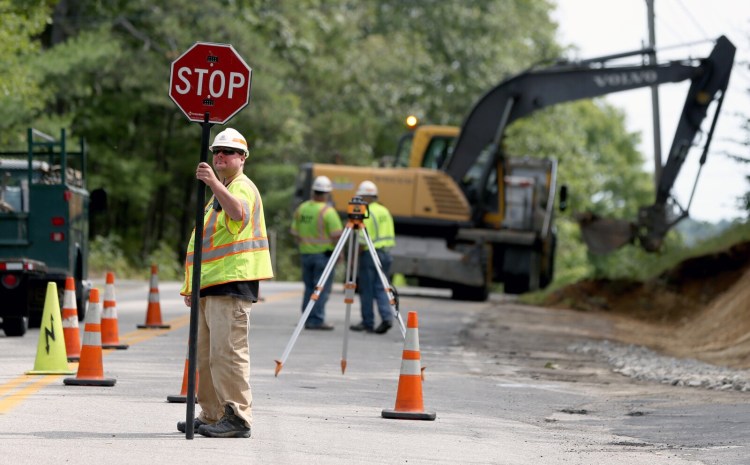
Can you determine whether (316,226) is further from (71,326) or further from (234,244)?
(234,244)

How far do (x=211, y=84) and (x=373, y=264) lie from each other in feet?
37.1

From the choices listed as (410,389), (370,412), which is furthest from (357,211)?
(410,389)

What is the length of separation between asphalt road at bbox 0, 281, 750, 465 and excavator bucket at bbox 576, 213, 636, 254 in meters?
11.5

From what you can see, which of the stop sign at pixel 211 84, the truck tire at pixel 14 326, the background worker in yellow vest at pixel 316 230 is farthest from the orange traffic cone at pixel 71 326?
the background worker in yellow vest at pixel 316 230

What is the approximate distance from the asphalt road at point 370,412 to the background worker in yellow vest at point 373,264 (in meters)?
1.05

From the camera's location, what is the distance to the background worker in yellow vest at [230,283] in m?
9.84

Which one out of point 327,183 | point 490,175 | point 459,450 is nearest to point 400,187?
point 490,175

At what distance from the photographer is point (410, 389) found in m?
11.6

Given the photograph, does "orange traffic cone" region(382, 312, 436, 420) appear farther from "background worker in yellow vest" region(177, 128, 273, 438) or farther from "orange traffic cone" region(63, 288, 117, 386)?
"orange traffic cone" region(63, 288, 117, 386)

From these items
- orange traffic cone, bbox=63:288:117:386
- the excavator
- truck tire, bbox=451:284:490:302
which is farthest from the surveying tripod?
truck tire, bbox=451:284:490:302

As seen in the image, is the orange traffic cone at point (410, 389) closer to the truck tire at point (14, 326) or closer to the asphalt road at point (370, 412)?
the asphalt road at point (370, 412)

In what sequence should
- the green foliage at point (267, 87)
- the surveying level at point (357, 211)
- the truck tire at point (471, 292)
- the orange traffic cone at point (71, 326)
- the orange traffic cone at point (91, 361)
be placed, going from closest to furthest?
the orange traffic cone at point (91, 361) < the orange traffic cone at point (71, 326) < the surveying level at point (357, 211) < the truck tire at point (471, 292) < the green foliage at point (267, 87)

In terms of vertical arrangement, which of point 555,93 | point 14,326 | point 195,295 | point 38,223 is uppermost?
point 555,93

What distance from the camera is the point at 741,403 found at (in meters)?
13.6
